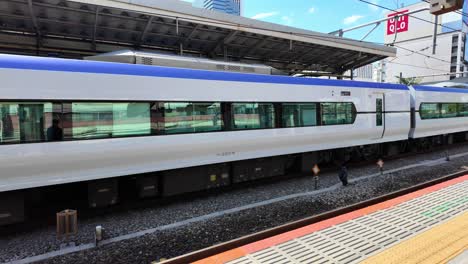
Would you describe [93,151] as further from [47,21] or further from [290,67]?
[290,67]

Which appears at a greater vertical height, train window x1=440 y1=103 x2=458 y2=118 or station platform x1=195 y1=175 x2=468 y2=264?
train window x1=440 y1=103 x2=458 y2=118

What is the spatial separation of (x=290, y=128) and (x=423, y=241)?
4861 mm

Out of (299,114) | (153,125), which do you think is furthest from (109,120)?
(299,114)

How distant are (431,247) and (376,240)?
2.17 ft

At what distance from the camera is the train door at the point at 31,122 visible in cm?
518

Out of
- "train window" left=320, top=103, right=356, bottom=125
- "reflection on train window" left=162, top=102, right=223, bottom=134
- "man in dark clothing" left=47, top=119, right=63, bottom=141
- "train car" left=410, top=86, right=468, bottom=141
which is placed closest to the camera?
"man in dark clothing" left=47, top=119, right=63, bottom=141

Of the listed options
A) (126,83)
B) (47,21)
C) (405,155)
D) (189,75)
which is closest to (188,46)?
(47,21)

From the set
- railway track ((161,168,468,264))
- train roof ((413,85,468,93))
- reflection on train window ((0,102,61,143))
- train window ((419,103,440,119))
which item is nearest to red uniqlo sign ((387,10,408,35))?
train roof ((413,85,468,93))

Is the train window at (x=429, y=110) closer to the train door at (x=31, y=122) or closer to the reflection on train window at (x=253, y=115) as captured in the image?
the reflection on train window at (x=253, y=115)

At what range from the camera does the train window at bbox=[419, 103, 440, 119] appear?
13.3 metres

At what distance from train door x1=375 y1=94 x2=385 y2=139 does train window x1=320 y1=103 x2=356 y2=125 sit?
1405 millimetres

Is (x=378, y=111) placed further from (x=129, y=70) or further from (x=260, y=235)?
(x=129, y=70)

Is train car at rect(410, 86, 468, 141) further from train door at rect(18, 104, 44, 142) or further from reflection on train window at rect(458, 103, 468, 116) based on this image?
train door at rect(18, 104, 44, 142)

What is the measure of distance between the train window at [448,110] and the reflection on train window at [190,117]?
12.5m
